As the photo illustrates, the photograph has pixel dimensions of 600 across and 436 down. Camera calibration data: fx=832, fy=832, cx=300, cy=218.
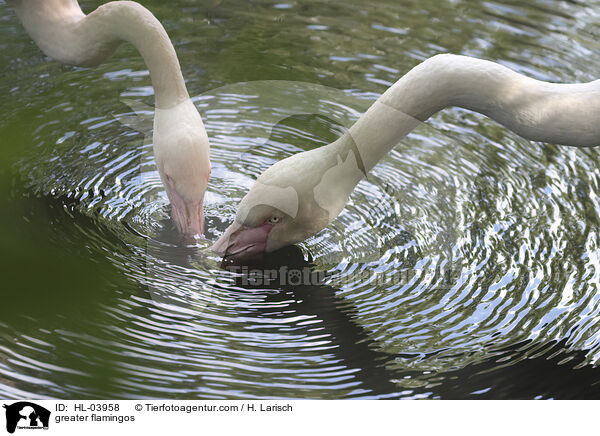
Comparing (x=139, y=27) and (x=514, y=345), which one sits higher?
(x=139, y=27)

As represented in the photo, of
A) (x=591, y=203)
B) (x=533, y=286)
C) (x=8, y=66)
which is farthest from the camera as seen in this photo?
(x=8, y=66)

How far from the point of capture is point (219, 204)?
4852 mm

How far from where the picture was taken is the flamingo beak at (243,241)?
4293 mm

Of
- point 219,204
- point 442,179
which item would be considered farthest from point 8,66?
point 442,179

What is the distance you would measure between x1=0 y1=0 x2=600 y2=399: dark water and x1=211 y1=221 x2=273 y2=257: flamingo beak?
0.08 metres

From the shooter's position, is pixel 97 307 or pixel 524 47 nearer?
pixel 97 307

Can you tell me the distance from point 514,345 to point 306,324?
960 mm

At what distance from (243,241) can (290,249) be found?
0.99ft

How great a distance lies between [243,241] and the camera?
4305 mm

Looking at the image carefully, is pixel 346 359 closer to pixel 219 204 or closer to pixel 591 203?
pixel 219 204
